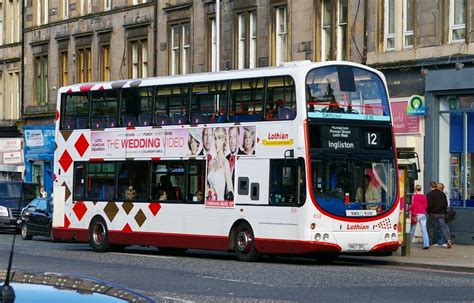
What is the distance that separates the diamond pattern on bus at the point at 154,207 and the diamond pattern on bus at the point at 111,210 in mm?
1540

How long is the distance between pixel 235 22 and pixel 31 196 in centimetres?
1051

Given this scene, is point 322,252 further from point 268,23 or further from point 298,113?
point 268,23

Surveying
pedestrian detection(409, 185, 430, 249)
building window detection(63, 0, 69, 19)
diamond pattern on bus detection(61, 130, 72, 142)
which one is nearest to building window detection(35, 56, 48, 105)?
building window detection(63, 0, 69, 19)

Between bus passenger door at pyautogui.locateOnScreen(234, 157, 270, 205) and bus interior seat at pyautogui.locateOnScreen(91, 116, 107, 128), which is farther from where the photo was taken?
bus interior seat at pyautogui.locateOnScreen(91, 116, 107, 128)

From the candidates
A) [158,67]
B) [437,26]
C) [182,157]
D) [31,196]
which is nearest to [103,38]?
[158,67]

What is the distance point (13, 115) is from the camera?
206 ft

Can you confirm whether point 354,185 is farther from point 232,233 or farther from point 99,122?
point 99,122

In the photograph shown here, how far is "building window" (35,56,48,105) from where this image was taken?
5896cm

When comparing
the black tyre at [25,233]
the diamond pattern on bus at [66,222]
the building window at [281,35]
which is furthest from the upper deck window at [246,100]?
the black tyre at [25,233]

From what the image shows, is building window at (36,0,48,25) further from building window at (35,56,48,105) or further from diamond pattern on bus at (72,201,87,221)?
diamond pattern on bus at (72,201,87,221)

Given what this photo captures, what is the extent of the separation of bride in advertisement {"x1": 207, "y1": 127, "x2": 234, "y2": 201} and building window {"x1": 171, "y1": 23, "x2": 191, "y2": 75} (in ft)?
63.9

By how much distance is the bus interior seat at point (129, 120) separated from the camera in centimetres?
2998

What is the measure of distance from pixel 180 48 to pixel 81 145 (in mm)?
16250

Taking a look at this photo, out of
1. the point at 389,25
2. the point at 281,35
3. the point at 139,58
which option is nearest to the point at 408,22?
the point at 389,25
